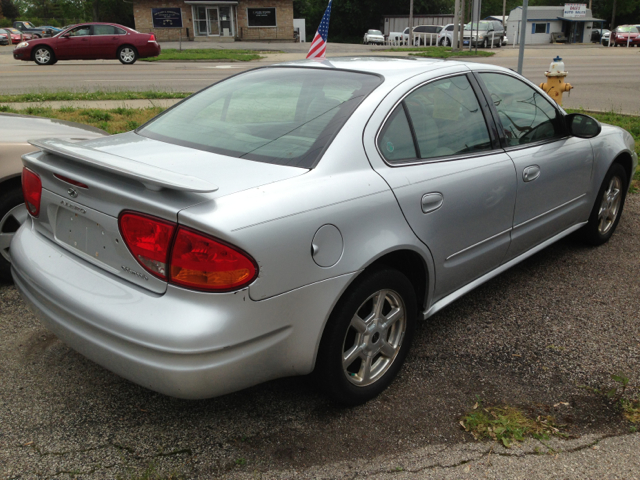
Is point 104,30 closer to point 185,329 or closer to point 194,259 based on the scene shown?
point 194,259

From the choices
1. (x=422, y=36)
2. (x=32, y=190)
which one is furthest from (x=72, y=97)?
(x=422, y=36)

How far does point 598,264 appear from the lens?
15.0 feet

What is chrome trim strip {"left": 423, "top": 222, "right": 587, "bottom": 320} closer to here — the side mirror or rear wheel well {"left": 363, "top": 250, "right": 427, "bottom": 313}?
rear wheel well {"left": 363, "top": 250, "right": 427, "bottom": 313}

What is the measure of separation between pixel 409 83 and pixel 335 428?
1752mm

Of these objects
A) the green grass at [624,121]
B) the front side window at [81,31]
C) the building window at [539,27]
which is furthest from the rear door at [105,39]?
the building window at [539,27]

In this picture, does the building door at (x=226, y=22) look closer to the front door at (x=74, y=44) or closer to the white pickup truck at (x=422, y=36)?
the white pickup truck at (x=422, y=36)

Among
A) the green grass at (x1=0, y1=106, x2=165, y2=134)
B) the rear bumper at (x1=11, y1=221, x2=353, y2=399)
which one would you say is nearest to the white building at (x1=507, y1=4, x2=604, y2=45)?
the green grass at (x1=0, y1=106, x2=165, y2=134)

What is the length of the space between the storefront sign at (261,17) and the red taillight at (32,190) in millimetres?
44499

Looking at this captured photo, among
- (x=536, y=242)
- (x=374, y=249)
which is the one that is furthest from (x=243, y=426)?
(x=536, y=242)

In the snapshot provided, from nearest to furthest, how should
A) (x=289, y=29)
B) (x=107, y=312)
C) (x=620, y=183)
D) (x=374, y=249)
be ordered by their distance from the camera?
1. (x=107, y=312)
2. (x=374, y=249)
3. (x=620, y=183)
4. (x=289, y=29)

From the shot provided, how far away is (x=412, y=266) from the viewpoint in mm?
3004

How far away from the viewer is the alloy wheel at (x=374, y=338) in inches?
106

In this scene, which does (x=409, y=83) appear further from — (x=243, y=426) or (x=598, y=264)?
(x=598, y=264)

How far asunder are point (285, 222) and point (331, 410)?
1048mm
